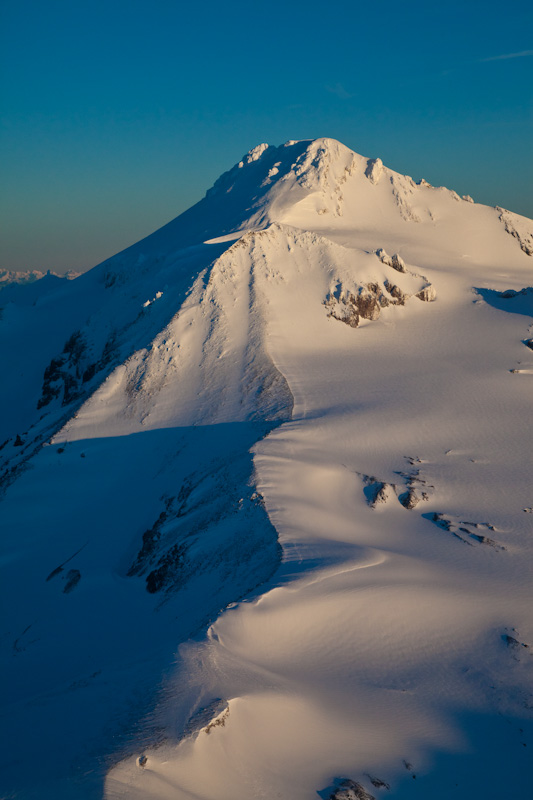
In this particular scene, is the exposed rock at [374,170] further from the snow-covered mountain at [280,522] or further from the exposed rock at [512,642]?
the exposed rock at [512,642]

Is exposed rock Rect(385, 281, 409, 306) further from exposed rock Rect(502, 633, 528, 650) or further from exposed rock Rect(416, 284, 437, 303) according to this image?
exposed rock Rect(502, 633, 528, 650)

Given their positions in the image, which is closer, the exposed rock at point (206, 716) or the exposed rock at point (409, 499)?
the exposed rock at point (206, 716)

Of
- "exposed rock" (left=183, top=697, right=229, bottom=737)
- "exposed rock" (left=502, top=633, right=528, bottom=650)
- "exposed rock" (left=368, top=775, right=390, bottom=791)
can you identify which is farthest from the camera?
"exposed rock" (left=502, top=633, right=528, bottom=650)

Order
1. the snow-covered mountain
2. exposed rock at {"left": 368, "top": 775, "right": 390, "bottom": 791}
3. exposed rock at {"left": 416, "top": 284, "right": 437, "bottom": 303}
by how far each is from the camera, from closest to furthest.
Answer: exposed rock at {"left": 368, "top": 775, "right": 390, "bottom": 791}
the snow-covered mountain
exposed rock at {"left": 416, "top": 284, "right": 437, "bottom": 303}

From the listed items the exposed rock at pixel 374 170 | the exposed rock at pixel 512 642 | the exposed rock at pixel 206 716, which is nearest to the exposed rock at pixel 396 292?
the exposed rock at pixel 374 170

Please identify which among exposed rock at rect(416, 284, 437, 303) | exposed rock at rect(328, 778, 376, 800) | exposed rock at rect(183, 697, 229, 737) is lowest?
exposed rock at rect(328, 778, 376, 800)

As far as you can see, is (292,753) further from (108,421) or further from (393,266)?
(393,266)

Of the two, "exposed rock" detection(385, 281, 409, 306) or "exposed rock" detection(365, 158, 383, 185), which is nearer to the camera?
"exposed rock" detection(385, 281, 409, 306)

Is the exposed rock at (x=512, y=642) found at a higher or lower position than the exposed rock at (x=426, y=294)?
lower

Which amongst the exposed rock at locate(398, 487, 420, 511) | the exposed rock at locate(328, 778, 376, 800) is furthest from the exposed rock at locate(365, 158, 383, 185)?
the exposed rock at locate(328, 778, 376, 800)

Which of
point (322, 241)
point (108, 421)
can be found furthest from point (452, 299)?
point (108, 421)
